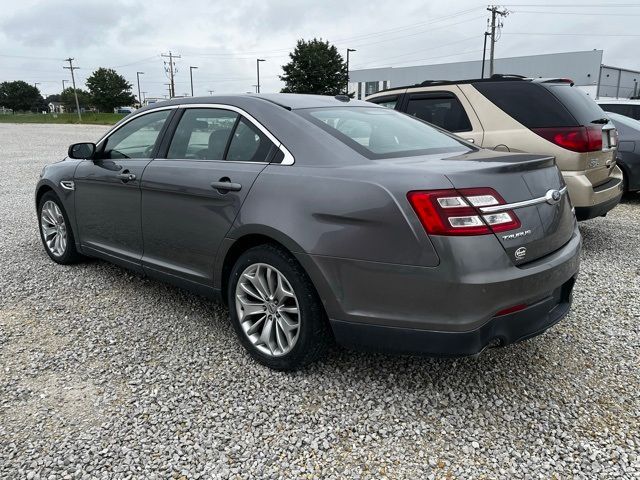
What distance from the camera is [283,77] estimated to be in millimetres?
64562

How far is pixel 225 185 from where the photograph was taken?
3062 millimetres

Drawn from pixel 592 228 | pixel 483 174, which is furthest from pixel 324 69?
pixel 483 174

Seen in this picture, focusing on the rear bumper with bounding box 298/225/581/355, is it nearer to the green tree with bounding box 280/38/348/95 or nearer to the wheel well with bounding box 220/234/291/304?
the wheel well with bounding box 220/234/291/304

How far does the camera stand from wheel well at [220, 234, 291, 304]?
9.55 feet

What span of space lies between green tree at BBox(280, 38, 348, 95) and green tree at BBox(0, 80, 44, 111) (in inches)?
3377

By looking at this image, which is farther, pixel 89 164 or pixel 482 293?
pixel 89 164

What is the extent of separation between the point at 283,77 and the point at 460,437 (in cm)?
6560

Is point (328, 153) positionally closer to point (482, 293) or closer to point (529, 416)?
point (482, 293)

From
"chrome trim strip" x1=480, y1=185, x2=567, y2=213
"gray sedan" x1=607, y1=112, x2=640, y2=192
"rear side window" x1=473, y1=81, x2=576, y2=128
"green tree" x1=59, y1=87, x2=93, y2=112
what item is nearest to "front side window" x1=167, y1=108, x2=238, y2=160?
"chrome trim strip" x1=480, y1=185, x2=567, y2=213

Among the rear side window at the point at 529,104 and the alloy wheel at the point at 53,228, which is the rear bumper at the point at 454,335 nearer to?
the rear side window at the point at 529,104

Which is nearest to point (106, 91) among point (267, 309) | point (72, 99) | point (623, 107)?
point (72, 99)

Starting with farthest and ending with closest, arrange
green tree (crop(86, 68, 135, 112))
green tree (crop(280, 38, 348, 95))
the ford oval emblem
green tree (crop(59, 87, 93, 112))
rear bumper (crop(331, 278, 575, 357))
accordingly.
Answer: green tree (crop(59, 87, 93, 112))
green tree (crop(86, 68, 135, 112))
green tree (crop(280, 38, 348, 95))
the ford oval emblem
rear bumper (crop(331, 278, 575, 357))

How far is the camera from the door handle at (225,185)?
3.02m

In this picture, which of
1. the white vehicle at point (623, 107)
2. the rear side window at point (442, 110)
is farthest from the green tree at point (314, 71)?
the rear side window at point (442, 110)
